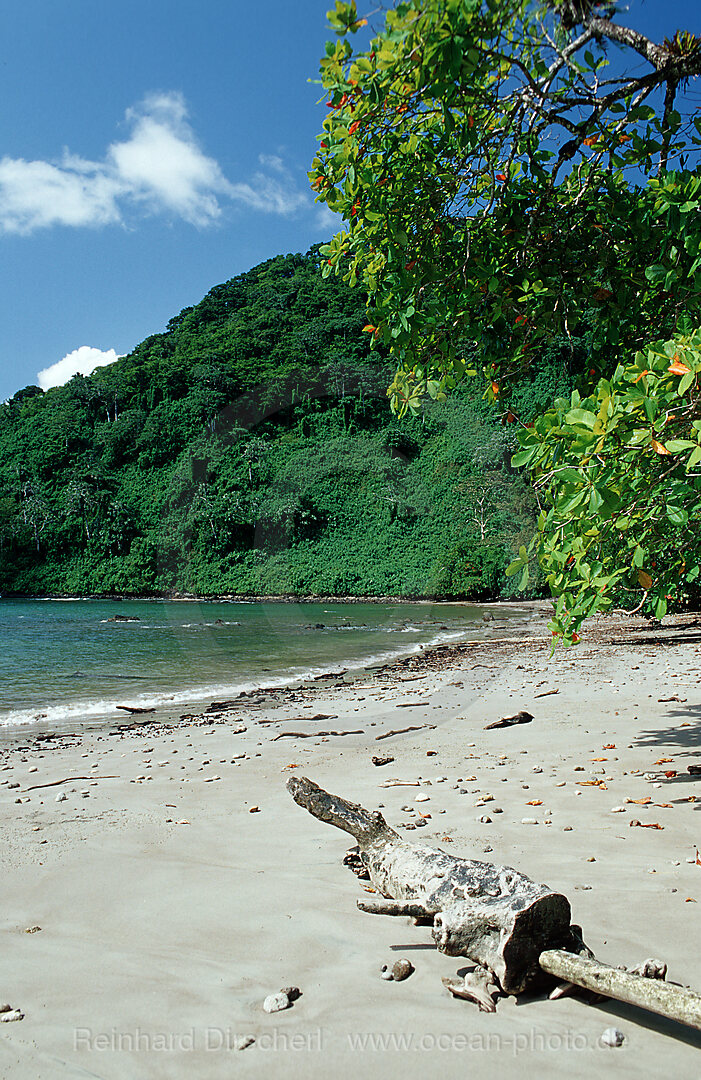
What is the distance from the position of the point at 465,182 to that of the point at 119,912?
5.47 m

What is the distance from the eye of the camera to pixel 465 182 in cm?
504

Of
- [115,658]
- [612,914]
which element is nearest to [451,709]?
→ [612,914]

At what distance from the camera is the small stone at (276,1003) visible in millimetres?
2178

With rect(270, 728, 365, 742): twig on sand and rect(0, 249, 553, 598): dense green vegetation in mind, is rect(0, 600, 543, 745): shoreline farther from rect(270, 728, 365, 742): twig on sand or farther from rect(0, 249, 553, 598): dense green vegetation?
rect(0, 249, 553, 598): dense green vegetation

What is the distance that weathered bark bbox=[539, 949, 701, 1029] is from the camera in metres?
1.80

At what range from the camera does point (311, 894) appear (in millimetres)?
3125

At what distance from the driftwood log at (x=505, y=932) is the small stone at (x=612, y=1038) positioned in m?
0.10

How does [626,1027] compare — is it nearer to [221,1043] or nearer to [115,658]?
[221,1043]

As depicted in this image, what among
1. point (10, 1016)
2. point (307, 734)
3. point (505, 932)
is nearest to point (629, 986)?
point (505, 932)

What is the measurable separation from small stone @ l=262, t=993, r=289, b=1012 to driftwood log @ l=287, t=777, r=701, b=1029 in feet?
1.89

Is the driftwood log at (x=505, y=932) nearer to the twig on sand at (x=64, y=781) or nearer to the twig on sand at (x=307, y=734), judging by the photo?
the twig on sand at (x=64, y=781)

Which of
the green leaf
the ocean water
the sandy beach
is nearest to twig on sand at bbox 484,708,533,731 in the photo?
the sandy beach

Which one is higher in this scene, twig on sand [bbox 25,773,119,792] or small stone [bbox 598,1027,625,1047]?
small stone [bbox 598,1027,625,1047]

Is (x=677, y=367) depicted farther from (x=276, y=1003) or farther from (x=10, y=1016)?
(x=10, y=1016)
